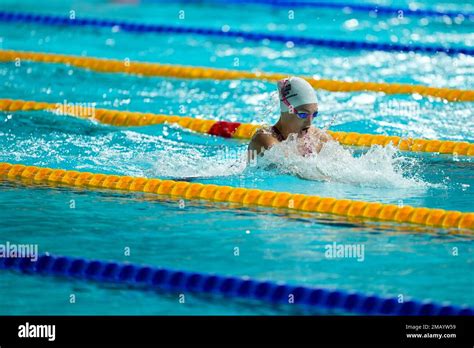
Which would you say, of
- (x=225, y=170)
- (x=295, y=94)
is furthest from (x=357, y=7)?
(x=295, y=94)

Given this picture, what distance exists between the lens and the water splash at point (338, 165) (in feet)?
17.8

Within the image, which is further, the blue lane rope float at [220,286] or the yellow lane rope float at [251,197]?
the yellow lane rope float at [251,197]

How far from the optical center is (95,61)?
8.78 meters

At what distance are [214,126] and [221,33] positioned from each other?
3.35 m

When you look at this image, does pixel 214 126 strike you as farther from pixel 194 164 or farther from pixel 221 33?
pixel 221 33

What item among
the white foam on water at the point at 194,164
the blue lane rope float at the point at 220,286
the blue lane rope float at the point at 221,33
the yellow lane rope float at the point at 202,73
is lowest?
the blue lane rope float at the point at 220,286

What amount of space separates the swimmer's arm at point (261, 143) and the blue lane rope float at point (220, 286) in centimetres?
148

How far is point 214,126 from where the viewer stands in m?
6.82

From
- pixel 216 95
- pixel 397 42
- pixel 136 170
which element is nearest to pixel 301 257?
pixel 136 170

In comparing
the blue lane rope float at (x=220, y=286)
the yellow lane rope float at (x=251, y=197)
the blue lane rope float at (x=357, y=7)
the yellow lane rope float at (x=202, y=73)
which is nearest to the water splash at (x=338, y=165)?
the yellow lane rope float at (x=251, y=197)

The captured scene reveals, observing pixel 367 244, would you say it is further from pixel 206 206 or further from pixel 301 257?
pixel 206 206

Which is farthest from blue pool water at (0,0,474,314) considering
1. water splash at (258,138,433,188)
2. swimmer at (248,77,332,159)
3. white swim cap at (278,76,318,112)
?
white swim cap at (278,76,318,112)

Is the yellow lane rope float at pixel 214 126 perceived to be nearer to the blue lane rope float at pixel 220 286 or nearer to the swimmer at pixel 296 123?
the swimmer at pixel 296 123
